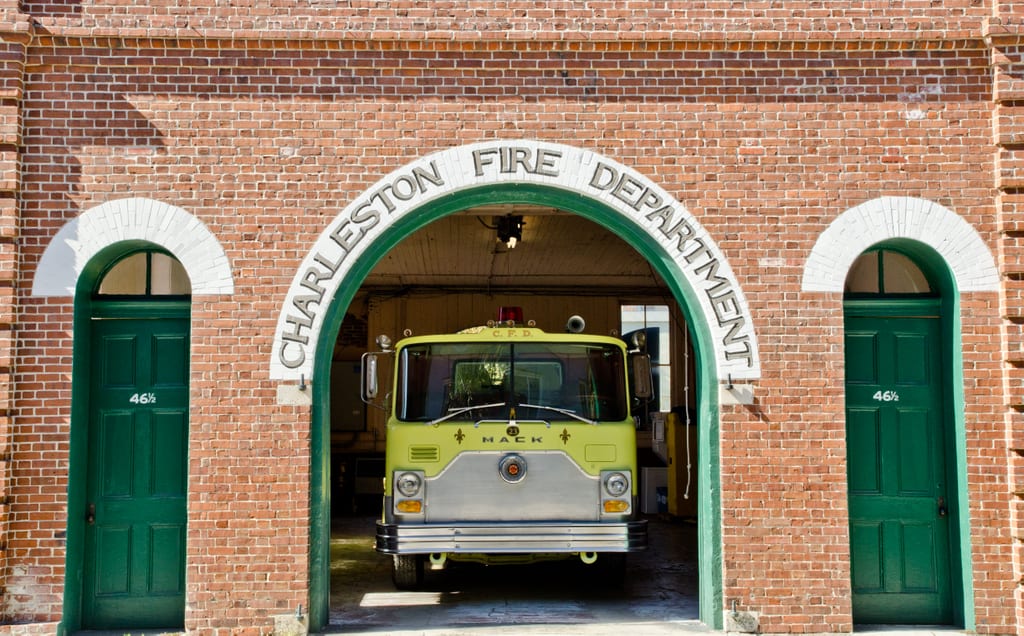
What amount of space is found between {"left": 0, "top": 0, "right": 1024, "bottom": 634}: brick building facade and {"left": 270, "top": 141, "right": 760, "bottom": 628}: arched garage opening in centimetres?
3

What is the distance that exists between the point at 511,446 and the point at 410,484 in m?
0.93

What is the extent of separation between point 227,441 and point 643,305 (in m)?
13.0

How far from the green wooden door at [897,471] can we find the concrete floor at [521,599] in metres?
1.60

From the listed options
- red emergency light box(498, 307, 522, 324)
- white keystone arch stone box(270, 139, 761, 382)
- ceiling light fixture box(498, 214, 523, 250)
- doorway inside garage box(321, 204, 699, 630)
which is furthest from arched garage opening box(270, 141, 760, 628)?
ceiling light fixture box(498, 214, 523, 250)

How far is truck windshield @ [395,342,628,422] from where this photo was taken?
857 centimetres

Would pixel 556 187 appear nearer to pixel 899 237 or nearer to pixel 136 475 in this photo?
pixel 899 237

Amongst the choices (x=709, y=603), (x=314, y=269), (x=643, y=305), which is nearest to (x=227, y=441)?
(x=314, y=269)

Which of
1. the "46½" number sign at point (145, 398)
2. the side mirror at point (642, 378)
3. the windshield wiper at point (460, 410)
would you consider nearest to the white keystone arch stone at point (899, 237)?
the side mirror at point (642, 378)

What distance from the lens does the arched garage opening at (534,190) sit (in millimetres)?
7859

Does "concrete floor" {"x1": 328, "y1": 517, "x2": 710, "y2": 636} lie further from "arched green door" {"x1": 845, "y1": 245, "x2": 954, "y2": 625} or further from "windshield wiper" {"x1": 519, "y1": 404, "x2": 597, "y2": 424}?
"windshield wiper" {"x1": 519, "y1": 404, "x2": 597, "y2": 424}

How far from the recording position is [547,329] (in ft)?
63.7

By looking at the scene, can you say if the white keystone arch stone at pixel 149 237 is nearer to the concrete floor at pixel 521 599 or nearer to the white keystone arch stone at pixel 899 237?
the concrete floor at pixel 521 599

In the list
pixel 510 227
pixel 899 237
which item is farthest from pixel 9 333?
pixel 899 237

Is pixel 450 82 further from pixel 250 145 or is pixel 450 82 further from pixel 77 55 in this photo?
pixel 77 55
